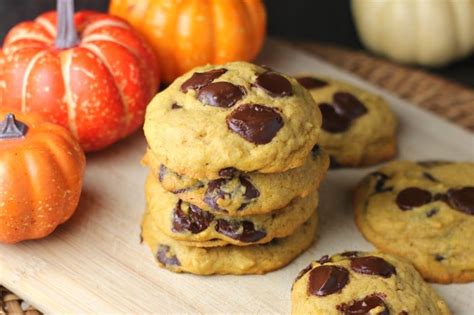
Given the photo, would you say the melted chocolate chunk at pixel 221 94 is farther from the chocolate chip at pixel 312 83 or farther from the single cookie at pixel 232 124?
the chocolate chip at pixel 312 83

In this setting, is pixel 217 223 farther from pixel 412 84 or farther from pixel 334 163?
pixel 412 84

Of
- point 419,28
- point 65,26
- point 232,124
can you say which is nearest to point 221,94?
point 232,124

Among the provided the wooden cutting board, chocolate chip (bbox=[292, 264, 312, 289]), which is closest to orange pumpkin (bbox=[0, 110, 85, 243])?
the wooden cutting board

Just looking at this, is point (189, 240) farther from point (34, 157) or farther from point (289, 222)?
point (34, 157)

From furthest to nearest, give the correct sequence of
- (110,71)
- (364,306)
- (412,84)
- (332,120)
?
1. (412,84)
2. (332,120)
3. (110,71)
4. (364,306)

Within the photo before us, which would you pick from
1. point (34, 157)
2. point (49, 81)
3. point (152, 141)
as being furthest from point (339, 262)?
point (49, 81)

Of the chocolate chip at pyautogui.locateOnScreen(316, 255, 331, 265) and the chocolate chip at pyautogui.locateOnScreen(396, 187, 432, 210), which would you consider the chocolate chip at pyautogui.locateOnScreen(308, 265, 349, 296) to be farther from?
the chocolate chip at pyautogui.locateOnScreen(396, 187, 432, 210)
